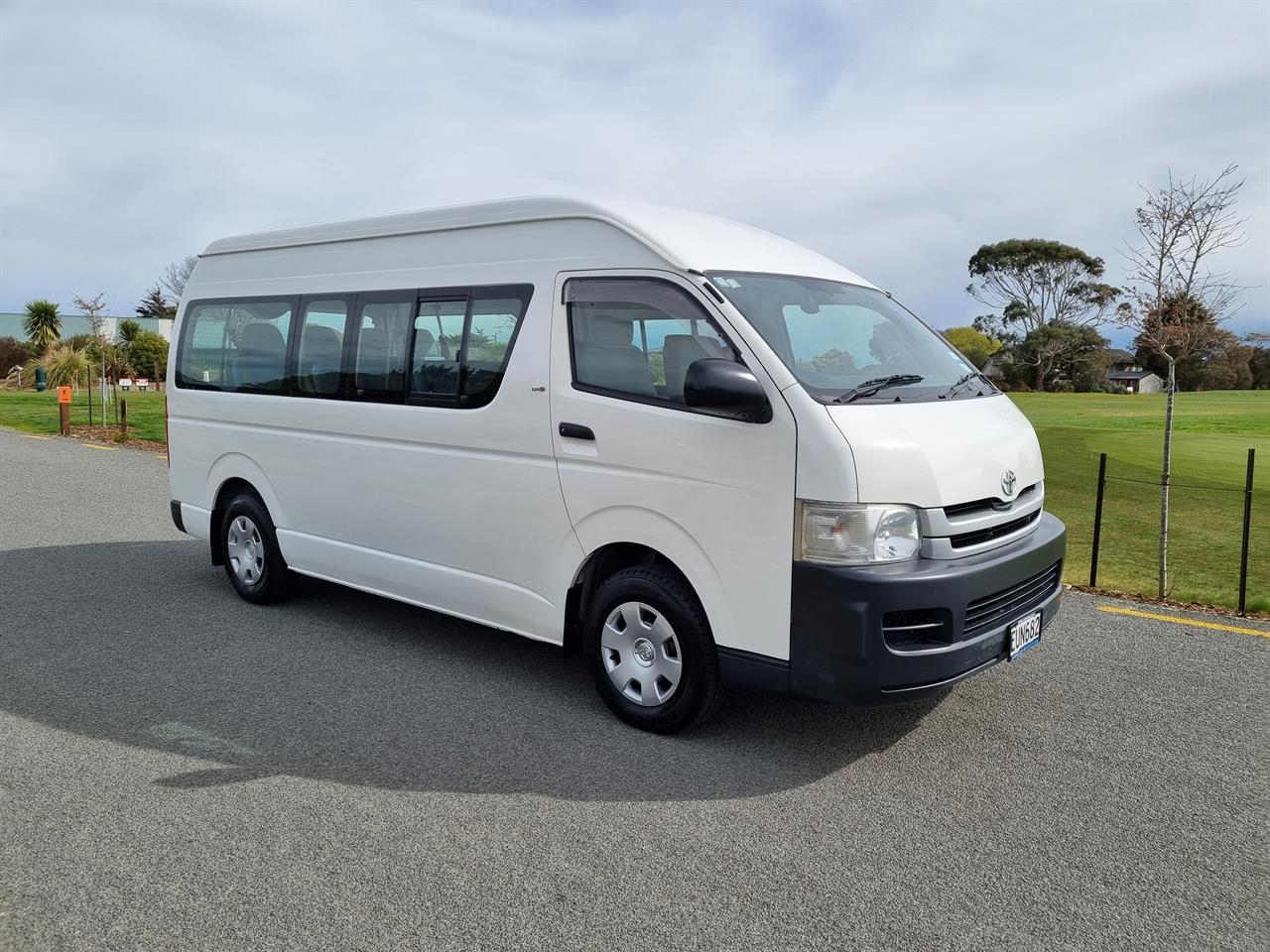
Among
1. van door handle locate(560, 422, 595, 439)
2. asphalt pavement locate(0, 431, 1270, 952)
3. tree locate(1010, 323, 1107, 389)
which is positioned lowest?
asphalt pavement locate(0, 431, 1270, 952)

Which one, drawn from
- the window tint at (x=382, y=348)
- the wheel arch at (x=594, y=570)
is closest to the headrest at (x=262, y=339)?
the window tint at (x=382, y=348)

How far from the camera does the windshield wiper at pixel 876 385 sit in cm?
380

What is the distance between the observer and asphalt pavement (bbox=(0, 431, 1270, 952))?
2.88 m

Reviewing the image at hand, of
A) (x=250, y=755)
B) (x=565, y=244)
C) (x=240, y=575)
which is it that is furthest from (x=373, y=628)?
(x=565, y=244)

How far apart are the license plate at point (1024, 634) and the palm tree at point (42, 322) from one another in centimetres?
5896

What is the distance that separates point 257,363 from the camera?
618cm

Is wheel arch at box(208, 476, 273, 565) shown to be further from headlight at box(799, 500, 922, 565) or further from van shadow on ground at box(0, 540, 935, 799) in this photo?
headlight at box(799, 500, 922, 565)

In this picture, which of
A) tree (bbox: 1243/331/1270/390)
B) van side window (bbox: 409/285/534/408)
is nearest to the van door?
van side window (bbox: 409/285/534/408)

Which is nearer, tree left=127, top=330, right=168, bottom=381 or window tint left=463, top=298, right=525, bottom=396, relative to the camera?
window tint left=463, top=298, right=525, bottom=396

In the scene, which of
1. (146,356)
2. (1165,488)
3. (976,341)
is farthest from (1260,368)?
(146,356)

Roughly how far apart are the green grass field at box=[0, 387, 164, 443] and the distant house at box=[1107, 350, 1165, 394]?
141ft

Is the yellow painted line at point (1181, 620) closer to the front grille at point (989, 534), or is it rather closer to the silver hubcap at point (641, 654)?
the front grille at point (989, 534)

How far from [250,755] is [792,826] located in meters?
2.27

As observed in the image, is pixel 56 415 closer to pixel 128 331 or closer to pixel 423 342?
pixel 423 342
